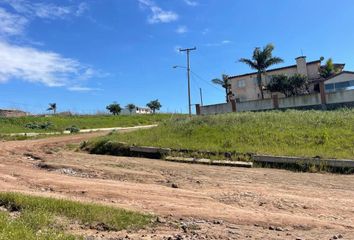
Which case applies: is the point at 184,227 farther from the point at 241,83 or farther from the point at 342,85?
the point at 241,83

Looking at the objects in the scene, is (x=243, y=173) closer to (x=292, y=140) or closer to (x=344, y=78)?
(x=292, y=140)

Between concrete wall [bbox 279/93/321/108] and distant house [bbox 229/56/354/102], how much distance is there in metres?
10.5

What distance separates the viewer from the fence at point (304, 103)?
32981mm

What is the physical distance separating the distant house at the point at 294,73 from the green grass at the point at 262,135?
22.1m

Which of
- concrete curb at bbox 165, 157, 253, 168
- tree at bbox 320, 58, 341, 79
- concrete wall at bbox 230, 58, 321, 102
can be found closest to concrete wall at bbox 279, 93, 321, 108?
concrete wall at bbox 230, 58, 321, 102

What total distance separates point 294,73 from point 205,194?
1831 inches

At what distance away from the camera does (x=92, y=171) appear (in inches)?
565

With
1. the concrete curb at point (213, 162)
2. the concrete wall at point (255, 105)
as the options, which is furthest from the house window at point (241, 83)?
the concrete curb at point (213, 162)

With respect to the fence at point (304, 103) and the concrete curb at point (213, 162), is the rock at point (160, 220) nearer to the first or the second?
the concrete curb at point (213, 162)

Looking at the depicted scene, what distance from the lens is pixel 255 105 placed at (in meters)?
37.7

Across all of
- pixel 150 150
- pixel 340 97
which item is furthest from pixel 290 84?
pixel 150 150

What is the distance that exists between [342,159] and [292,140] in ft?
12.8

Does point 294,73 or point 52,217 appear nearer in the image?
point 52,217

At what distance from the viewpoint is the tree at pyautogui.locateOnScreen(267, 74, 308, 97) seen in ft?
160
